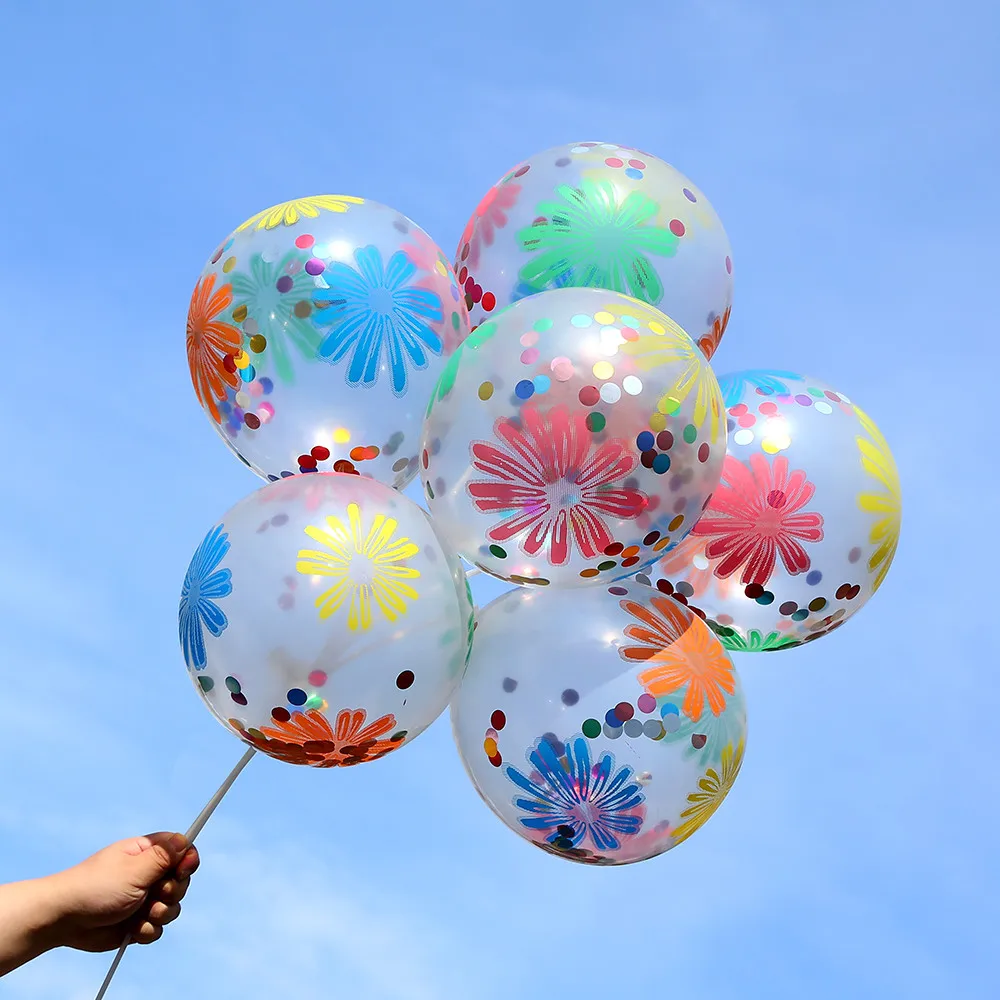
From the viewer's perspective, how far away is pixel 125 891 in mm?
3342

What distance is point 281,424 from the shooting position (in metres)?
3.24

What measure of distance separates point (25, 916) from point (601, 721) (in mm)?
1623

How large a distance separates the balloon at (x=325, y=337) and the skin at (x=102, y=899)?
1.06 m

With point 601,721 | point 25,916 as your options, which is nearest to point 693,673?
point 601,721

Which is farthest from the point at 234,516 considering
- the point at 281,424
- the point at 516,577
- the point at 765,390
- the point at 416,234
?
the point at 765,390

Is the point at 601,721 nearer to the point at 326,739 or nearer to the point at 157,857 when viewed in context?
the point at 326,739

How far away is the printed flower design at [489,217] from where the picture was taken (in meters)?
3.53

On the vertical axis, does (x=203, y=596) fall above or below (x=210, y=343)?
below

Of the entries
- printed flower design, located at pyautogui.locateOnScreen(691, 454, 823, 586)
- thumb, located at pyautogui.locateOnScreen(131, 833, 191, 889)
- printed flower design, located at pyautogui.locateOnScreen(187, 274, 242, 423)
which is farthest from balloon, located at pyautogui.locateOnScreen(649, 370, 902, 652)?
thumb, located at pyautogui.locateOnScreen(131, 833, 191, 889)

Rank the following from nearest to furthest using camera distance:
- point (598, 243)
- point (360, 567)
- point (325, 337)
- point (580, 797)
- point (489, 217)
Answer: point (360, 567)
point (580, 797)
point (325, 337)
point (598, 243)
point (489, 217)

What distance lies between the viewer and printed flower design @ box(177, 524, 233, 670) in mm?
2984

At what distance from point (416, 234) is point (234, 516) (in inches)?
35.4

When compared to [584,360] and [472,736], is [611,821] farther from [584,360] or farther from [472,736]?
[584,360]

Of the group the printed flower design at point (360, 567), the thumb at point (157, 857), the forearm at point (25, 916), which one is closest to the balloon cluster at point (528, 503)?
the printed flower design at point (360, 567)
